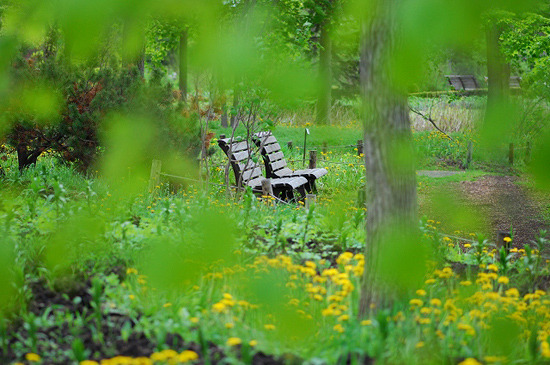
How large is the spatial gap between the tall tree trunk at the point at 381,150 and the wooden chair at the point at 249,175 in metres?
3.97

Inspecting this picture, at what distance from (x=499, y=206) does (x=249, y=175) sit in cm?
389

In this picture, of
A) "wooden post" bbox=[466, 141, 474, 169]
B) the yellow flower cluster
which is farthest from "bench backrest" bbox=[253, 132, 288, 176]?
the yellow flower cluster

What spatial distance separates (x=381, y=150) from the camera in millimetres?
3125

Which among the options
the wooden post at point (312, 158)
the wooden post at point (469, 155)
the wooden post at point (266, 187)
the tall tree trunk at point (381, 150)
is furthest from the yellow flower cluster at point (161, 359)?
the wooden post at point (469, 155)

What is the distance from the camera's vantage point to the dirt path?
7748mm

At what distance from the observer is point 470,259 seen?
15.3 feet

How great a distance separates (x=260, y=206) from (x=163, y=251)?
4.30 meters

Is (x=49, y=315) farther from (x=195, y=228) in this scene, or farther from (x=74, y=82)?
(x=74, y=82)

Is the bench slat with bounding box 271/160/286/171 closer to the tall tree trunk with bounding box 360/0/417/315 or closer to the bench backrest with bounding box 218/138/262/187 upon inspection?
the bench backrest with bounding box 218/138/262/187

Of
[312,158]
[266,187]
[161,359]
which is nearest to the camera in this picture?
[161,359]

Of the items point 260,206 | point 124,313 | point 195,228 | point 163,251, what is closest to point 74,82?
point 260,206

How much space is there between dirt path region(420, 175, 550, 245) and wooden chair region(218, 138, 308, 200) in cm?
174

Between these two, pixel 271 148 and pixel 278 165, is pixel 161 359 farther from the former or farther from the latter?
pixel 278 165

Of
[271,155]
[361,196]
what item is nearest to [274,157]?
[271,155]
